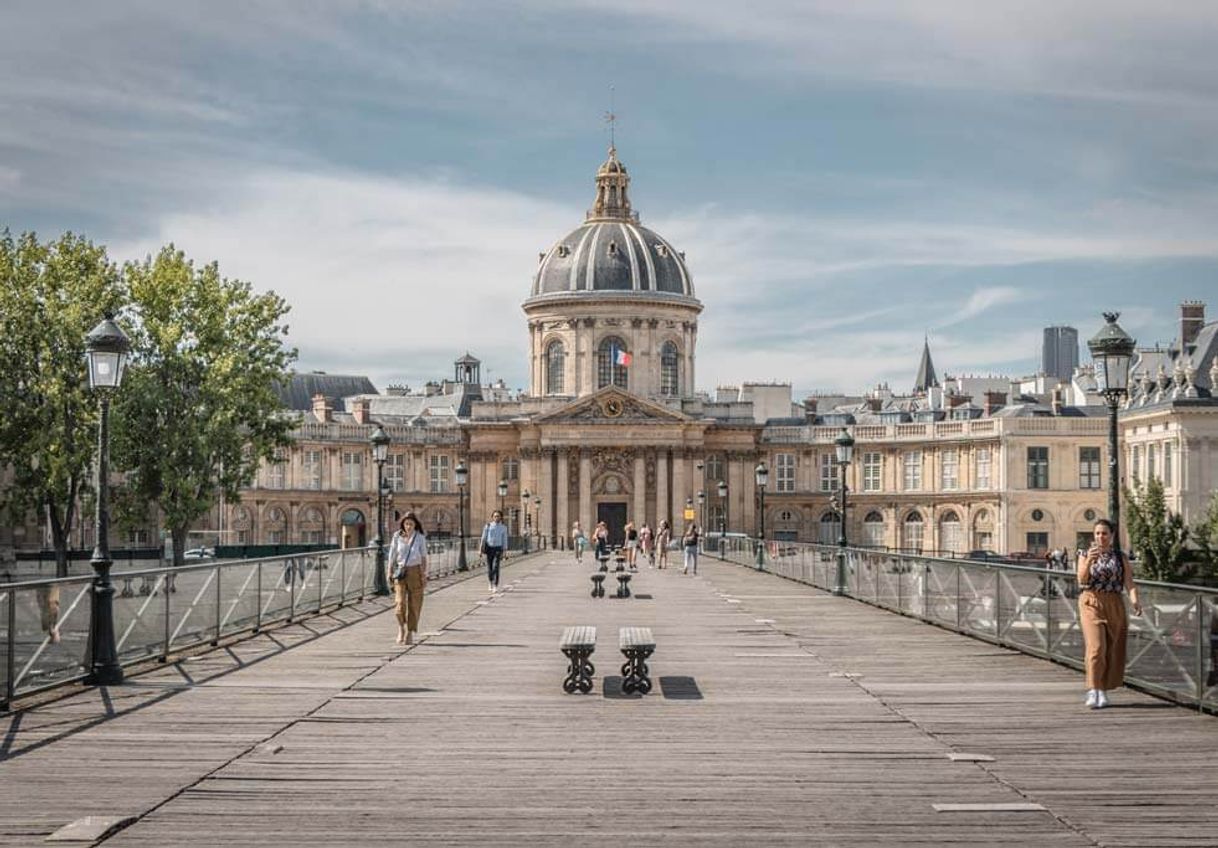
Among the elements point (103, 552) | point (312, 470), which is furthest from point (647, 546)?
point (103, 552)

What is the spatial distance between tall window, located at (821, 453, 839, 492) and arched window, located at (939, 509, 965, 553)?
899 centimetres

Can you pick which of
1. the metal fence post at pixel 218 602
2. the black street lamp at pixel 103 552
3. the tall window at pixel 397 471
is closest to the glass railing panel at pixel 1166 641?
the black street lamp at pixel 103 552

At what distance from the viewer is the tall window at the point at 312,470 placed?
360 feet

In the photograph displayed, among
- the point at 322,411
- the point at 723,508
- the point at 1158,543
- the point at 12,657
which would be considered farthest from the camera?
the point at 322,411

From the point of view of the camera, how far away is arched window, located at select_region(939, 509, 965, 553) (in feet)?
342

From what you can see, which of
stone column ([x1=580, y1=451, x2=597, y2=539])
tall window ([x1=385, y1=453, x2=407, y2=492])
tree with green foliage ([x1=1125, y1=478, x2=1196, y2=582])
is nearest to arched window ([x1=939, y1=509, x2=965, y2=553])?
stone column ([x1=580, y1=451, x2=597, y2=539])

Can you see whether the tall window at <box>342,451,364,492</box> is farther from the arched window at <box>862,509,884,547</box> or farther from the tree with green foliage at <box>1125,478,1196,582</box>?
the tree with green foliage at <box>1125,478,1196,582</box>

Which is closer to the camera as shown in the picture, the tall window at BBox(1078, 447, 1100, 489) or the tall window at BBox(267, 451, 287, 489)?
the tall window at BBox(1078, 447, 1100, 489)

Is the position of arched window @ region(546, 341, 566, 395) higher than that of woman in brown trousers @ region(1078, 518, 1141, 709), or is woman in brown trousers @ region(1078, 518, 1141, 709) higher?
arched window @ region(546, 341, 566, 395)

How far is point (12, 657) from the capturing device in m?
15.9

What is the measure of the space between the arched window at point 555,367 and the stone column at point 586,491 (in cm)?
822

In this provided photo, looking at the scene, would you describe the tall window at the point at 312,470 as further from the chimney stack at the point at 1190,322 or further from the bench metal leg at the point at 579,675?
the bench metal leg at the point at 579,675

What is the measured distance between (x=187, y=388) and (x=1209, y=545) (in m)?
37.6

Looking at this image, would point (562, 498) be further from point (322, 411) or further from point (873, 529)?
point (873, 529)
